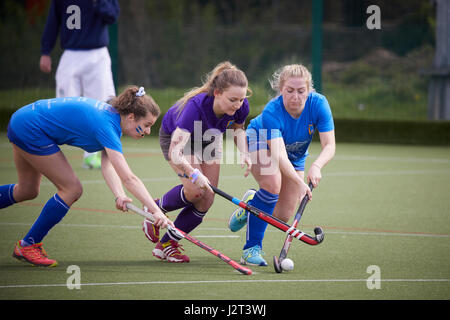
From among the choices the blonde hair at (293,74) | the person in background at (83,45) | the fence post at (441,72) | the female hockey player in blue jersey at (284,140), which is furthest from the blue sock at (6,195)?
the fence post at (441,72)

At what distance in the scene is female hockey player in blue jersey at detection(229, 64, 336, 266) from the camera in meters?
4.17

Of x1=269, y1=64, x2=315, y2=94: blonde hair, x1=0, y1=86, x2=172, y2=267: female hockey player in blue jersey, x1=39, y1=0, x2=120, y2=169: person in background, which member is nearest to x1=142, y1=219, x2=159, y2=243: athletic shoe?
x1=0, y1=86, x2=172, y2=267: female hockey player in blue jersey

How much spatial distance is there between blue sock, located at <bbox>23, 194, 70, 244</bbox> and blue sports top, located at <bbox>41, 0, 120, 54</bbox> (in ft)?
13.0

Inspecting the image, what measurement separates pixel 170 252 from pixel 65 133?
89cm

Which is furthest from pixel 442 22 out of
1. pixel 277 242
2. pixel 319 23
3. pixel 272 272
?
pixel 272 272

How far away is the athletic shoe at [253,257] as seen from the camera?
13.5 feet

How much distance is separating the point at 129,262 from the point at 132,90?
3.15ft

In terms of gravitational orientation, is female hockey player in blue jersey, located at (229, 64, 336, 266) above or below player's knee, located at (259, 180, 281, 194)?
above

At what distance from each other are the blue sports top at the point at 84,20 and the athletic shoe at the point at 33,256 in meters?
4.08

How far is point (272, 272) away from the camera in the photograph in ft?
12.9

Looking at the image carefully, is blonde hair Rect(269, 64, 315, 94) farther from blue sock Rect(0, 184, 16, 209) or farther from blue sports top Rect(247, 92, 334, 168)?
blue sock Rect(0, 184, 16, 209)

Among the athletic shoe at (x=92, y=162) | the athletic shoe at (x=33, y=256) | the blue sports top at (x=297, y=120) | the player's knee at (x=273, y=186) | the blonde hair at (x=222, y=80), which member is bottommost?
the athletic shoe at (x=92, y=162)

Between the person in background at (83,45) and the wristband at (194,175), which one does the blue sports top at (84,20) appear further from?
the wristband at (194,175)

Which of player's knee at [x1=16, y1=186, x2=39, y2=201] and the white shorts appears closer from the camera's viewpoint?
player's knee at [x1=16, y1=186, x2=39, y2=201]
